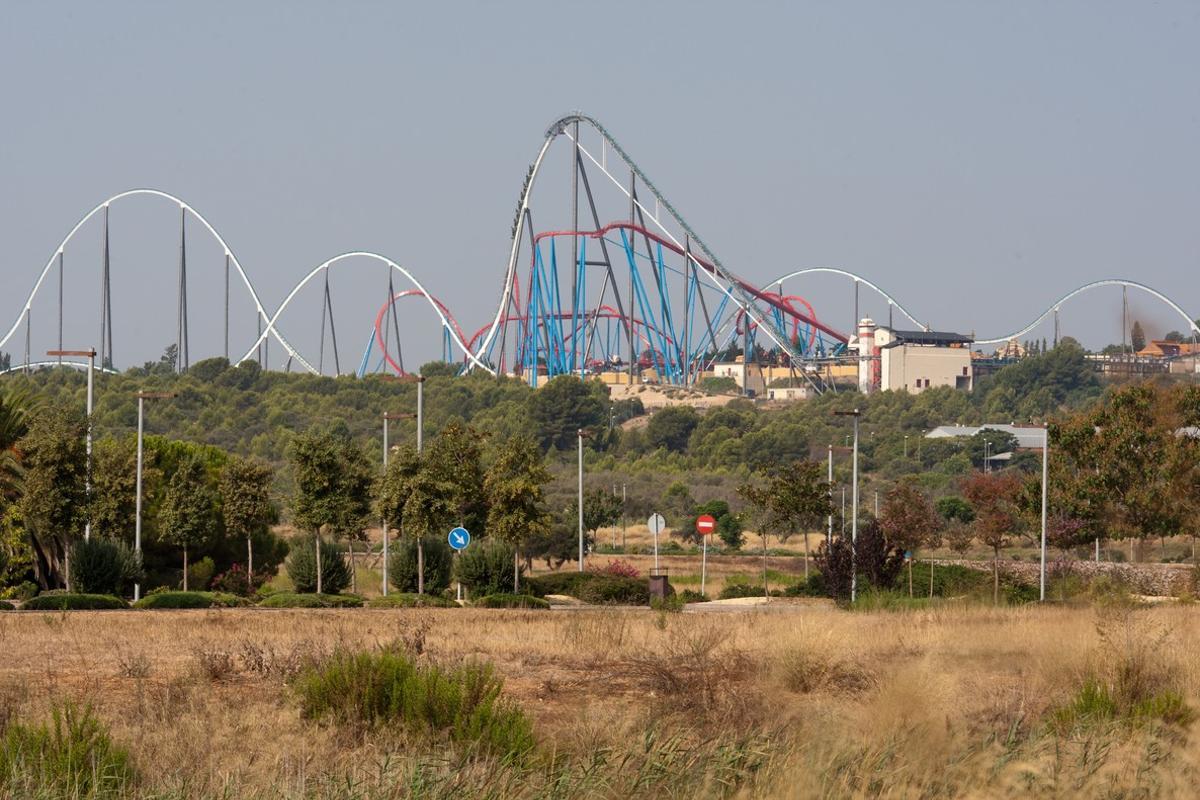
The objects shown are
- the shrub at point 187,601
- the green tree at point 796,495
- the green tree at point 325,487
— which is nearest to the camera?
the shrub at point 187,601

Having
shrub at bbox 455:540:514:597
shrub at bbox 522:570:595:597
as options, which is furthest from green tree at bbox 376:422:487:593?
shrub at bbox 522:570:595:597

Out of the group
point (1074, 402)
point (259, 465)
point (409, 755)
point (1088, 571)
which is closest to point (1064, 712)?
point (409, 755)

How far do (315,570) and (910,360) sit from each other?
119m

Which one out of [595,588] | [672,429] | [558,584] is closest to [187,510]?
[558,584]

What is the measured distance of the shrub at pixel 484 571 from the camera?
38.2 meters

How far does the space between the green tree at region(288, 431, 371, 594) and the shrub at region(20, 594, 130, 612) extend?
8.13m

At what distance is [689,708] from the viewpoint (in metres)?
13.3

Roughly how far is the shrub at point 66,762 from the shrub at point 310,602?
2130cm

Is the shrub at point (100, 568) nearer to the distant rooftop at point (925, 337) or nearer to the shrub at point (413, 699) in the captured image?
the shrub at point (413, 699)

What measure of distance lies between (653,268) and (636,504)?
108 feet

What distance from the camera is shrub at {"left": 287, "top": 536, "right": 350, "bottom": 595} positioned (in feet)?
131

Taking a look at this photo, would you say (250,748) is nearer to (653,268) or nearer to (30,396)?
(30,396)

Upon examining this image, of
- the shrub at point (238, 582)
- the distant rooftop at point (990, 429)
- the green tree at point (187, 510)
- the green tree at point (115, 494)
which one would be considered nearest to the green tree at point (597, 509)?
the shrub at point (238, 582)

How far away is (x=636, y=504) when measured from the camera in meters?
88.4
